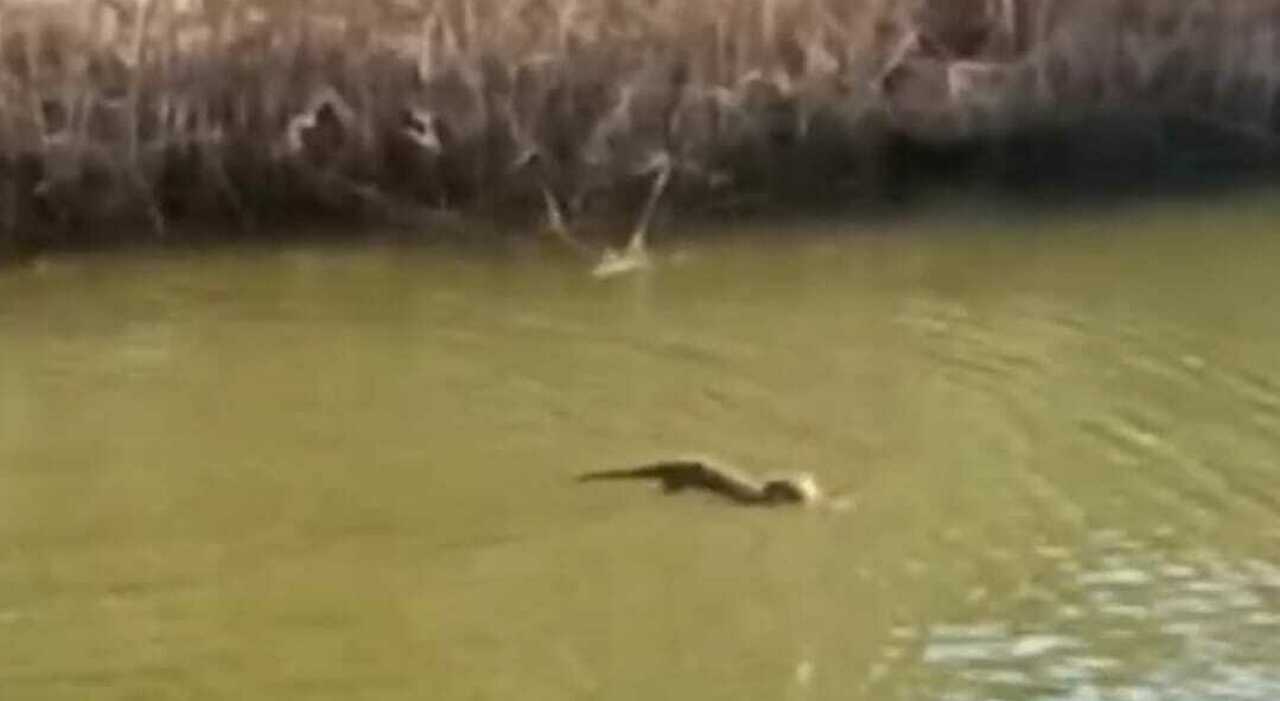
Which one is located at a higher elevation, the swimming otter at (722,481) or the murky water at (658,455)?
the swimming otter at (722,481)

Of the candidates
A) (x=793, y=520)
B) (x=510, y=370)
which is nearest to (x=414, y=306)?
(x=510, y=370)

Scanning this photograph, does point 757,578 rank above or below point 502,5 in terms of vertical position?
below

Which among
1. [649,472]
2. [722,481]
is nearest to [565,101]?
[649,472]

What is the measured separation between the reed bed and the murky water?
0.93 ft

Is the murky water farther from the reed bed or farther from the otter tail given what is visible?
the reed bed

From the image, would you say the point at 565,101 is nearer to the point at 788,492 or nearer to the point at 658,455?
the point at 658,455

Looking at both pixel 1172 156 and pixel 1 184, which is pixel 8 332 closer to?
pixel 1 184

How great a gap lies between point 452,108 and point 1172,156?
231 centimetres

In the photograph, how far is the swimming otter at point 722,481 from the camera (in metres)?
6.62

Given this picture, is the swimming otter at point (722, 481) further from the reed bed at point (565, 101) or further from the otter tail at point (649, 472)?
the reed bed at point (565, 101)

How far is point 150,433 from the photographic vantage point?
7430mm

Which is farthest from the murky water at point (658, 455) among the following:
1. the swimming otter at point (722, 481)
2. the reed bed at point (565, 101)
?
the reed bed at point (565, 101)

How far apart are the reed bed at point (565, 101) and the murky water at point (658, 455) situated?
0.93 ft

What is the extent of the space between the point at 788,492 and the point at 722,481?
16 cm
